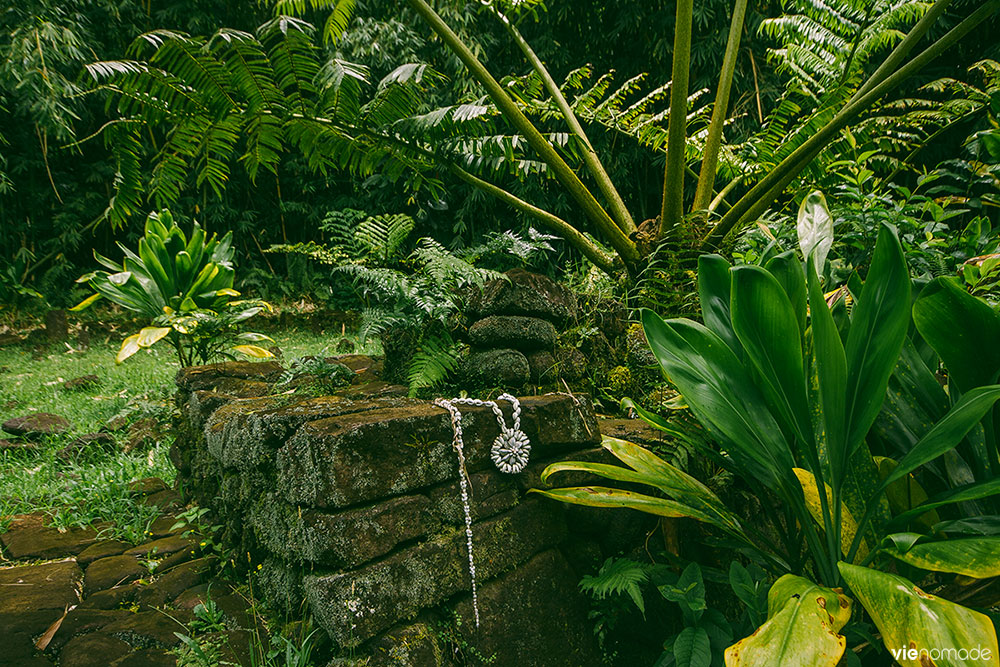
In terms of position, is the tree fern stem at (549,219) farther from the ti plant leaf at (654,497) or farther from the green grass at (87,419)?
the ti plant leaf at (654,497)

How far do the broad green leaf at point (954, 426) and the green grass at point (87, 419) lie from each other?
1877 millimetres

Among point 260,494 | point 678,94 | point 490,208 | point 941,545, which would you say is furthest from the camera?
point 490,208

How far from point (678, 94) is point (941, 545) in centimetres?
173

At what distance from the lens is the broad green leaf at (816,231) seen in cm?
157

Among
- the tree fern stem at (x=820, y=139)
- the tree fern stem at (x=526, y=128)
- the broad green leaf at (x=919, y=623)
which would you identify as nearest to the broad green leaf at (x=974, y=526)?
the broad green leaf at (x=919, y=623)

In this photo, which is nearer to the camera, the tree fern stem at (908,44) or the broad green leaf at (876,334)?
the broad green leaf at (876,334)

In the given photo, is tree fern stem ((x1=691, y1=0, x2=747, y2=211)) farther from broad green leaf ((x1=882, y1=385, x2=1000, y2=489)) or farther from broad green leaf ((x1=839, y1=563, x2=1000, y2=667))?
broad green leaf ((x1=839, y1=563, x2=1000, y2=667))

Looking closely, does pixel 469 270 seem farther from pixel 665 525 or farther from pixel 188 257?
pixel 188 257

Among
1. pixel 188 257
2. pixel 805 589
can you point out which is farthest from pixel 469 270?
pixel 188 257

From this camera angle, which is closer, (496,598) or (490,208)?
(496,598)

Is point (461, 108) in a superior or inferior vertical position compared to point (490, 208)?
superior

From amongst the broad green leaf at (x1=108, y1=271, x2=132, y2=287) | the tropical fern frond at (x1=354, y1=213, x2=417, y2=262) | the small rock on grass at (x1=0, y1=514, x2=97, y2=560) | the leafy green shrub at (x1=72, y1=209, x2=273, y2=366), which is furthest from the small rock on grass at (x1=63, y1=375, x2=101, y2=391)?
the tropical fern frond at (x1=354, y1=213, x2=417, y2=262)

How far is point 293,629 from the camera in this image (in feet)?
4.71

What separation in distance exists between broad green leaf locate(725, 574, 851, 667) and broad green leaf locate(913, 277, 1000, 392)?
52cm
